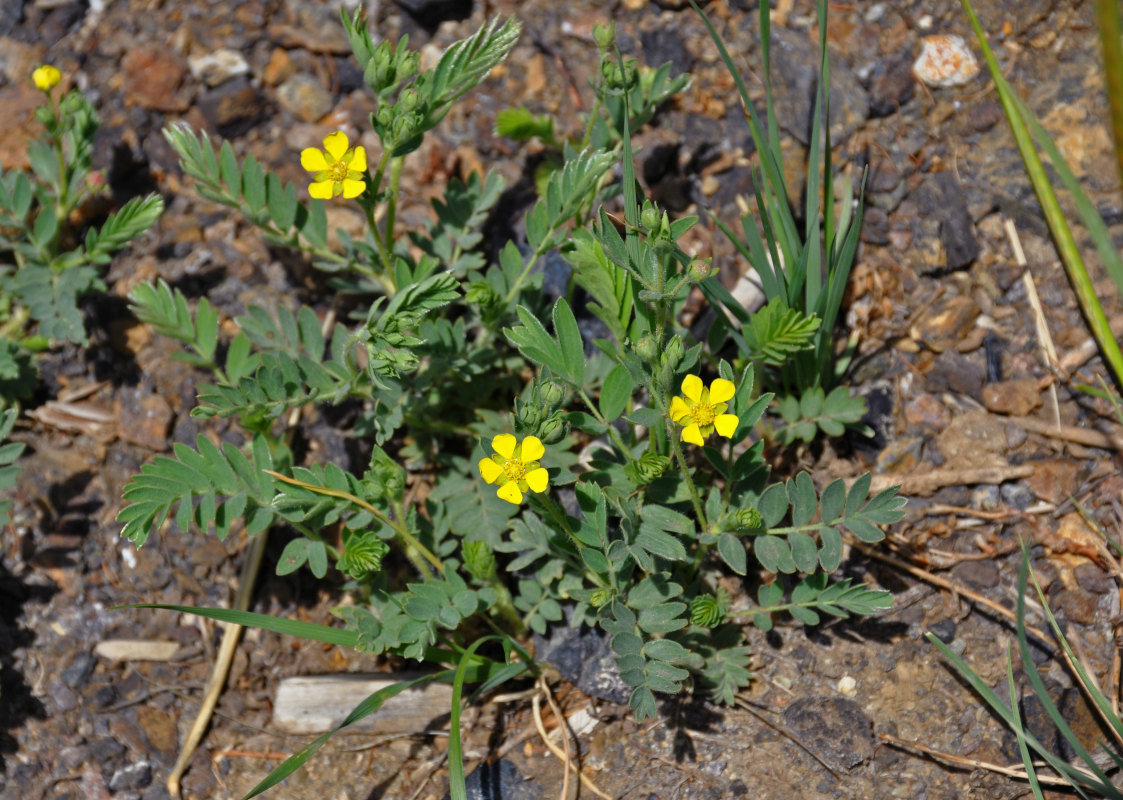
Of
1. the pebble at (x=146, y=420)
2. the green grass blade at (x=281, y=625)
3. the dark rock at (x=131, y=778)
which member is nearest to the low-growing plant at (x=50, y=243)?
the pebble at (x=146, y=420)

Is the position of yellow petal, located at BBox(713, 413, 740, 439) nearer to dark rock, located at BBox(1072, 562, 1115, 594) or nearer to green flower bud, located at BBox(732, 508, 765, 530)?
green flower bud, located at BBox(732, 508, 765, 530)

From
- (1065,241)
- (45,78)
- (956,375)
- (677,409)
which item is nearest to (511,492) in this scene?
(677,409)

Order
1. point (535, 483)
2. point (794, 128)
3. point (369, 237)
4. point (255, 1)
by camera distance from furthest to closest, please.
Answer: point (255, 1) < point (794, 128) < point (369, 237) < point (535, 483)

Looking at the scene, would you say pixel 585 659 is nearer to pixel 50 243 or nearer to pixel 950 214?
pixel 950 214

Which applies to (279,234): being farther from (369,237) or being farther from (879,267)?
(879,267)

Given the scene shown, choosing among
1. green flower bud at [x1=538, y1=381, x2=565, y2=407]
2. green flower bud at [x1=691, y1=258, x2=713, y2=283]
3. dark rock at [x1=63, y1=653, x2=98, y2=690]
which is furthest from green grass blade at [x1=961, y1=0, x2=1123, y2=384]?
dark rock at [x1=63, y1=653, x2=98, y2=690]

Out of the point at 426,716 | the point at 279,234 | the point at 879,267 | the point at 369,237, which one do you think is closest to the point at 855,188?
the point at 879,267
